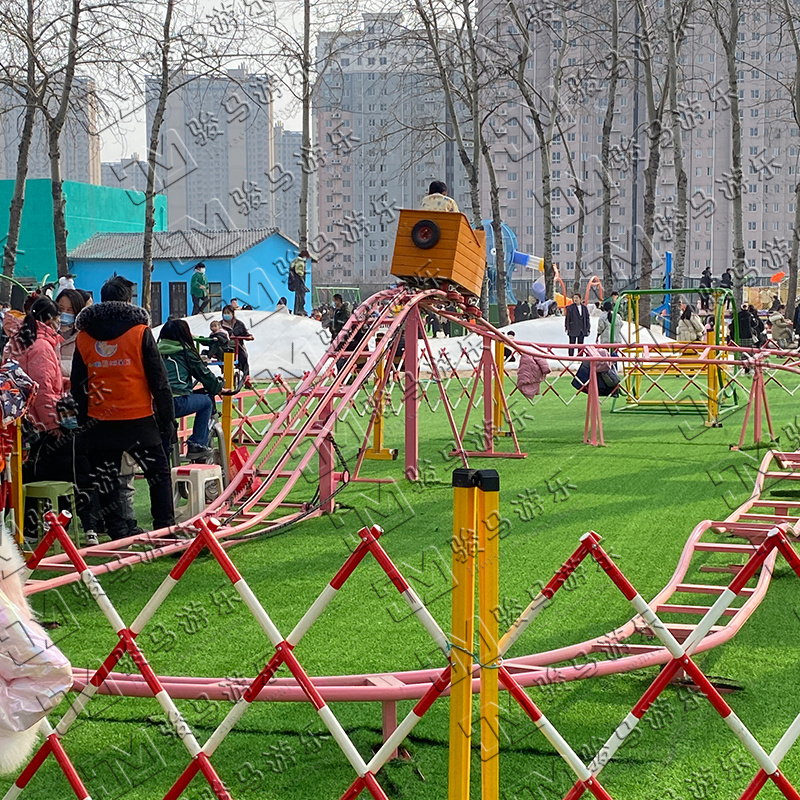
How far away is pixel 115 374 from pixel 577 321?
1844 cm

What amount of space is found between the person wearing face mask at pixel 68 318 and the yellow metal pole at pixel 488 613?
230 inches

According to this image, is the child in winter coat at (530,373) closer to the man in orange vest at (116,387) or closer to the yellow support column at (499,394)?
the yellow support column at (499,394)

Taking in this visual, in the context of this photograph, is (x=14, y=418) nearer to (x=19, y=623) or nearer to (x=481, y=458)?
(x=19, y=623)

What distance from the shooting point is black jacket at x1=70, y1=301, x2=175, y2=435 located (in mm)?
7062

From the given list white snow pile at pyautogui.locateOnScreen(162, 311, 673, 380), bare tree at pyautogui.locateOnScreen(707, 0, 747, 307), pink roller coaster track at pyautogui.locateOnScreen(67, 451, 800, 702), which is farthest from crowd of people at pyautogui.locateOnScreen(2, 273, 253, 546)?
bare tree at pyautogui.locateOnScreen(707, 0, 747, 307)

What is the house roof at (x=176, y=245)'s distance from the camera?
37847 mm

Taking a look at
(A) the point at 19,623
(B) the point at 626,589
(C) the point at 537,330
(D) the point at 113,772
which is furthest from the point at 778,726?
(C) the point at 537,330

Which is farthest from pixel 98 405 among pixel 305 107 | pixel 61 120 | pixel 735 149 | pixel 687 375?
pixel 735 149

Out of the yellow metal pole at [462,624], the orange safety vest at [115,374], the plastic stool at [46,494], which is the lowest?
the plastic stool at [46,494]

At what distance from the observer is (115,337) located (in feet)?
23.1

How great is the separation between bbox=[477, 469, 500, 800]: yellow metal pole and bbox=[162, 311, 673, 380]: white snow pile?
18.0 metres

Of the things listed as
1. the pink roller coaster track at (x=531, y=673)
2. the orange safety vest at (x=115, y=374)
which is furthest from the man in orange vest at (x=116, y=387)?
the pink roller coaster track at (x=531, y=673)

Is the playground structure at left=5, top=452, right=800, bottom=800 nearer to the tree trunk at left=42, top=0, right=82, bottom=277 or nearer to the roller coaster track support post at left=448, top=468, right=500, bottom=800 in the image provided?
the roller coaster track support post at left=448, top=468, right=500, bottom=800

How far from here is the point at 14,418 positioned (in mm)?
6465
